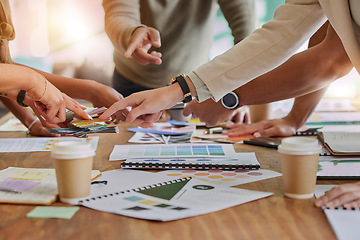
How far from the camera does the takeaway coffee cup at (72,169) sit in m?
0.78

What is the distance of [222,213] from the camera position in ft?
2.45

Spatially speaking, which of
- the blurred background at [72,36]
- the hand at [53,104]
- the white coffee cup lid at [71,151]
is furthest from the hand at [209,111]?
the blurred background at [72,36]

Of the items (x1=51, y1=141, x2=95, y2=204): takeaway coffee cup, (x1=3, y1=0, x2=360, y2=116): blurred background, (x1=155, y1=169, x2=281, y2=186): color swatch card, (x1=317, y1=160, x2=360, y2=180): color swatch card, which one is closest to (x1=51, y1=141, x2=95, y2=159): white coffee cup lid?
(x1=51, y1=141, x2=95, y2=204): takeaway coffee cup

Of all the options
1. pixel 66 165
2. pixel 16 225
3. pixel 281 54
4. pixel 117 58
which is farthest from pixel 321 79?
pixel 117 58

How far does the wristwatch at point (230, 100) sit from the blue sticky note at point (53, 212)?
0.81m

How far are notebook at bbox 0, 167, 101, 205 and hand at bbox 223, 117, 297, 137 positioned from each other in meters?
0.71

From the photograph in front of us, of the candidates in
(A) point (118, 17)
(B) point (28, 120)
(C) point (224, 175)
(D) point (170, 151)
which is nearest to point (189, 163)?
(C) point (224, 175)

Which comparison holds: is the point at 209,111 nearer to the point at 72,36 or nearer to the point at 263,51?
the point at 263,51

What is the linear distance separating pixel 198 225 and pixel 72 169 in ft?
0.89

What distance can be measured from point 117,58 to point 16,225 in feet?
6.28

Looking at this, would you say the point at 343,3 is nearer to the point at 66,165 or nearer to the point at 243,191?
the point at 243,191

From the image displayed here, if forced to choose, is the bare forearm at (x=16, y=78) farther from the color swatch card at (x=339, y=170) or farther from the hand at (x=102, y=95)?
the color swatch card at (x=339, y=170)

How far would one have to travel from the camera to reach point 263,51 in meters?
1.14

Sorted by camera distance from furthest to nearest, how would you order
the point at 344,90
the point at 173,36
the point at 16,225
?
1. the point at 344,90
2. the point at 173,36
3. the point at 16,225
